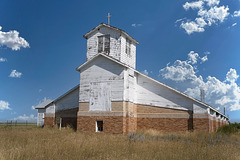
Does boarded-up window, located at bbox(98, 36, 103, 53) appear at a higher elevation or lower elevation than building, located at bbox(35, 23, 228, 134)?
higher

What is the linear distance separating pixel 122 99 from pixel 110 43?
19.2ft

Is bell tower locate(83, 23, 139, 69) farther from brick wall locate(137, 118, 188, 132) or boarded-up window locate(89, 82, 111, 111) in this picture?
brick wall locate(137, 118, 188, 132)

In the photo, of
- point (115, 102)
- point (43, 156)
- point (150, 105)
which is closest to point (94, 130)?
point (115, 102)

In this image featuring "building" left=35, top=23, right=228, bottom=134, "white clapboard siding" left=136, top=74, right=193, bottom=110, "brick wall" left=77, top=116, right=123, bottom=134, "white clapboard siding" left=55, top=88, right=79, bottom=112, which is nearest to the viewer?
"brick wall" left=77, top=116, right=123, bottom=134

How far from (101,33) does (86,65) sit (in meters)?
3.61

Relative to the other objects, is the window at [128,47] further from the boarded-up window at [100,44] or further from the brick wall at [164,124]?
the brick wall at [164,124]

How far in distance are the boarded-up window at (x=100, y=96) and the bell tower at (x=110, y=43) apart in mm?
3007

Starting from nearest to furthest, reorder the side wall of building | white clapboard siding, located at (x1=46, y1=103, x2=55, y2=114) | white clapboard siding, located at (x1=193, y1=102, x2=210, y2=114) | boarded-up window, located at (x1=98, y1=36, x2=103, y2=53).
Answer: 1. white clapboard siding, located at (x1=193, y1=102, x2=210, y2=114)
2. boarded-up window, located at (x1=98, y1=36, x2=103, y2=53)
3. the side wall of building
4. white clapboard siding, located at (x1=46, y1=103, x2=55, y2=114)

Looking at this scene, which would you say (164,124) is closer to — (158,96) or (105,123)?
(158,96)

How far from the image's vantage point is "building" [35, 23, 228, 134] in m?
20.2

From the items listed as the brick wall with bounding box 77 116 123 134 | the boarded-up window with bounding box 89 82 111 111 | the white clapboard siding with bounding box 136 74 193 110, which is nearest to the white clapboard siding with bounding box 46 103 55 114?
the brick wall with bounding box 77 116 123 134

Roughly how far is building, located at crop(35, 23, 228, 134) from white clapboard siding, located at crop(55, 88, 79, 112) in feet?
14.8

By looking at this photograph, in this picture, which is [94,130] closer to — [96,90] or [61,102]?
[96,90]

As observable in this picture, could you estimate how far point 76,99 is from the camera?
26.2 m
